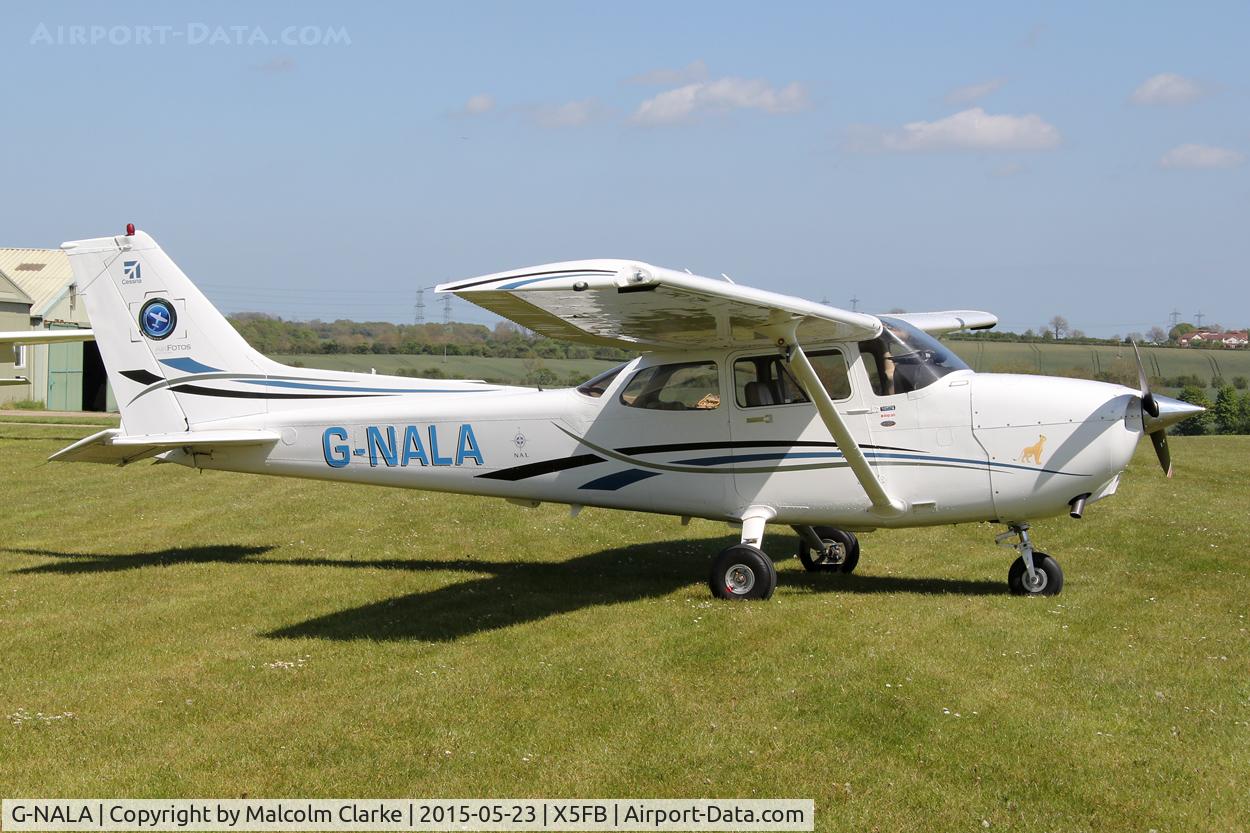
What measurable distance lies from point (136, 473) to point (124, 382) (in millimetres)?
10677

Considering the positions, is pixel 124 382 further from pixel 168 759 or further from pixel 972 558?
pixel 972 558

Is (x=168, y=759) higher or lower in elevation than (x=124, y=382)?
lower

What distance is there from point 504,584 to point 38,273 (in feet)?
158

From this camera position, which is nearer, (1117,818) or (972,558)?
(1117,818)

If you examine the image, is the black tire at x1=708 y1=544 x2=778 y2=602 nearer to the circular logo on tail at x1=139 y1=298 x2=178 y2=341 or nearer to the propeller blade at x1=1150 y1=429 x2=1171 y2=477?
the propeller blade at x1=1150 y1=429 x2=1171 y2=477

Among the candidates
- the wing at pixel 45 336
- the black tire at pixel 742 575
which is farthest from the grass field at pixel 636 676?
the wing at pixel 45 336

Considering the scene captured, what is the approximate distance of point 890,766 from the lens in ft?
18.6

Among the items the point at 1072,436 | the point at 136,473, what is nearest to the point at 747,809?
the point at 1072,436

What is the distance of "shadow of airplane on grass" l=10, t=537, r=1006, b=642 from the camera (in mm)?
9023

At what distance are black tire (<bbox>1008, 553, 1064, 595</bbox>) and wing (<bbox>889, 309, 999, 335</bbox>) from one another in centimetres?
302

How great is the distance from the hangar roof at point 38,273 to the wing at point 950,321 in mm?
44201

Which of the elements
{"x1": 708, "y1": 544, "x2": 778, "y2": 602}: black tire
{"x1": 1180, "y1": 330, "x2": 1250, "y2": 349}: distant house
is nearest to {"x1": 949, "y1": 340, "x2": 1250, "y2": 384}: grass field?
{"x1": 1180, "y1": 330, "x2": 1250, "y2": 349}: distant house

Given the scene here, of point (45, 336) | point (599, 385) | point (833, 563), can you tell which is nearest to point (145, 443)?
point (599, 385)

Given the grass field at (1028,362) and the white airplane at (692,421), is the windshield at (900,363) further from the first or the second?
the grass field at (1028,362)
